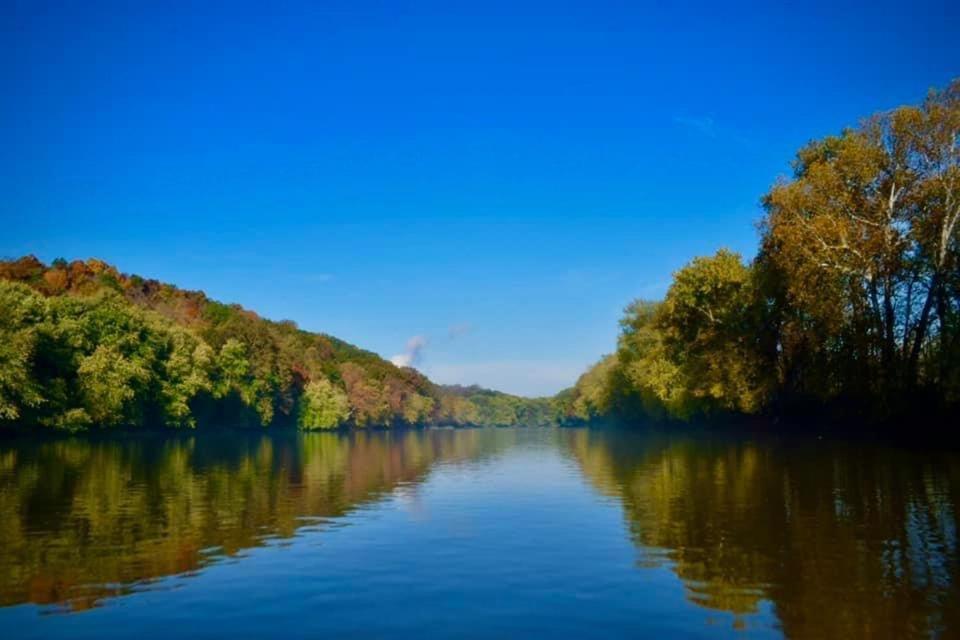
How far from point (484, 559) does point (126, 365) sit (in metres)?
66.1

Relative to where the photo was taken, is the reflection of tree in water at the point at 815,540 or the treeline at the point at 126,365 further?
the treeline at the point at 126,365

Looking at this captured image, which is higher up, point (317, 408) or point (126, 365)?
point (126, 365)

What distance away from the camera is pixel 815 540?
16719mm

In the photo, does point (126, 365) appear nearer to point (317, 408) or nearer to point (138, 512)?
point (138, 512)

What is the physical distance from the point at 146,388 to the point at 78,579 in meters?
71.1

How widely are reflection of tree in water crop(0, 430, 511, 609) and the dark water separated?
0.31 feet

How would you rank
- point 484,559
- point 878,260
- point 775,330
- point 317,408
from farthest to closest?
point 317,408 → point 775,330 → point 878,260 → point 484,559

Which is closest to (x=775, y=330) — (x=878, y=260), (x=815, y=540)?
(x=878, y=260)

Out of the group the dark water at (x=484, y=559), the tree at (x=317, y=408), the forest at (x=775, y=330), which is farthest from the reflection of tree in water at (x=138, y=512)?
the tree at (x=317, y=408)

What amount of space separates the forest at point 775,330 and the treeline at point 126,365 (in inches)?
8.9

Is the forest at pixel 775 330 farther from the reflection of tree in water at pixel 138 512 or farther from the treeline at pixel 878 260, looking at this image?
the reflection of tree in water at pixel 138 512

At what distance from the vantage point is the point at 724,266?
230 ft

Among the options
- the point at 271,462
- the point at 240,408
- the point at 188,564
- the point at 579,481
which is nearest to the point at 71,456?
the point at 271,462

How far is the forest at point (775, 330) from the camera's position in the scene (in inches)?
1850
